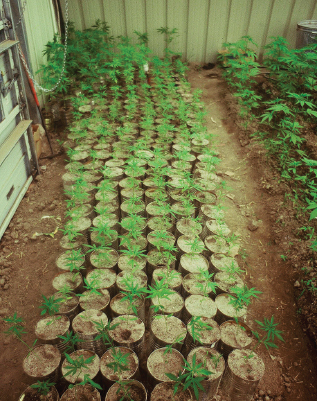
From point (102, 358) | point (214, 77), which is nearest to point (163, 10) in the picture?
point (214, 77)

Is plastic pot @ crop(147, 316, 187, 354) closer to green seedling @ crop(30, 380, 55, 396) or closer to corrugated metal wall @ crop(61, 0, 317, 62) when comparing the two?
green seedling @ crop(30, 380, 55, 396)

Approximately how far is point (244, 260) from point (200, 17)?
627 centimetres

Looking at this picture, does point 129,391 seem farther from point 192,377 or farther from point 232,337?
point 232,337

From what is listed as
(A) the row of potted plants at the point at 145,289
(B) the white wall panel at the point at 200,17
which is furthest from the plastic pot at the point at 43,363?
(B) the white wall panel at the point at 200,17

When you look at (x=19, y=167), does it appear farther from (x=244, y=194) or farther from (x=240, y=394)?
(x=240, y=394)

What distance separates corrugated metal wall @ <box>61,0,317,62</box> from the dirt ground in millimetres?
3695

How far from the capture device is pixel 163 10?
7.25m

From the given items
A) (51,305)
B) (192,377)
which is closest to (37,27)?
(51,305)

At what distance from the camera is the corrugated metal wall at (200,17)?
23.5 feet

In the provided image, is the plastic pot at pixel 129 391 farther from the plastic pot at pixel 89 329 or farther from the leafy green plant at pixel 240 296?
the leafy green plant at pixel 240 296

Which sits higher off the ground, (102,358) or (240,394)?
(102,358)

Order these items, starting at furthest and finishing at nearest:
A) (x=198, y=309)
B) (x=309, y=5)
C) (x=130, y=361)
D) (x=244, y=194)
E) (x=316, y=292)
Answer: (x=309, y=5) < (x=244, y=194) < (x=316, y=292) < (x=198, y=309) < (x=130, y=361)

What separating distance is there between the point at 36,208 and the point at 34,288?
1.28 metres

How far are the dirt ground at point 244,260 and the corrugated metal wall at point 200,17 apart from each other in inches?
145
